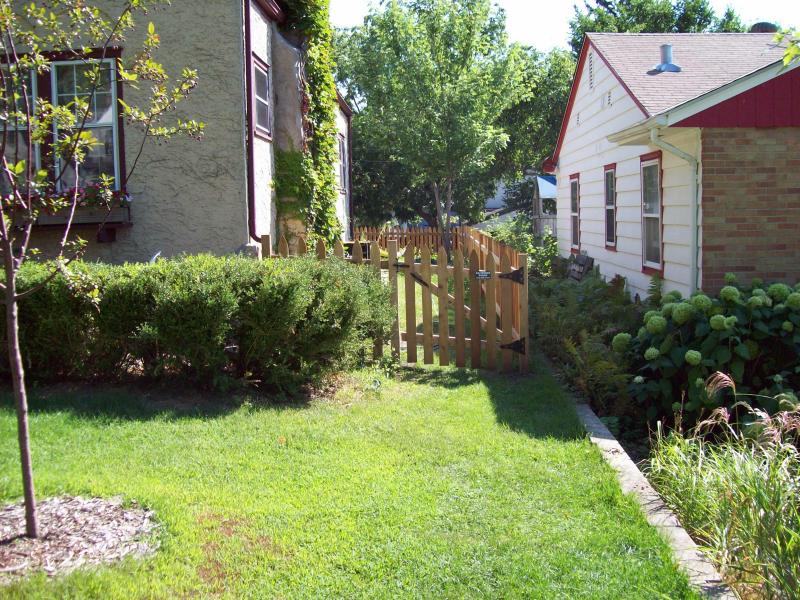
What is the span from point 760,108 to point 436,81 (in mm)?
19784

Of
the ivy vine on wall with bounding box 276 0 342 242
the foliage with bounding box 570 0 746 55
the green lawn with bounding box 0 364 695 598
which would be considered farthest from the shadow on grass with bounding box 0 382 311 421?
the foliage with bounding box 570 0 746 55

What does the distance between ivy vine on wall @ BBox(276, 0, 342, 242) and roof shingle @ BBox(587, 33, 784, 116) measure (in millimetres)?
4652

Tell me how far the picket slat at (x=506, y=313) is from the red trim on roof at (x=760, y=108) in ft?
7.60

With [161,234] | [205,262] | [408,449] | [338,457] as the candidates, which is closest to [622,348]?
[408,449]

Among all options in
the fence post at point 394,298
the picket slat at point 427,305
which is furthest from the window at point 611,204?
the fence post at point 394,298

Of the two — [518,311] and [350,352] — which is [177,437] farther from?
[518,311]

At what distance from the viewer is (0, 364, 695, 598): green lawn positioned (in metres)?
3.57

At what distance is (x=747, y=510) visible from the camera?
3947 millimetres

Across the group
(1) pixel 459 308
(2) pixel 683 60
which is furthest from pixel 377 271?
(2) pixel 683 60

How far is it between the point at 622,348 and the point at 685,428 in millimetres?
961

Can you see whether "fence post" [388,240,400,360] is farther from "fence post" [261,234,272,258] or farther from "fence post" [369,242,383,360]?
"fence post" [261,234,272,258]

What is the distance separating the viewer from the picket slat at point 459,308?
8203mm

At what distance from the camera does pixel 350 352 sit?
739 centimetres

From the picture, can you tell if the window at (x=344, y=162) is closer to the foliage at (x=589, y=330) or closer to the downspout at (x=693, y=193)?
the foliage at (x=589, y=330)
